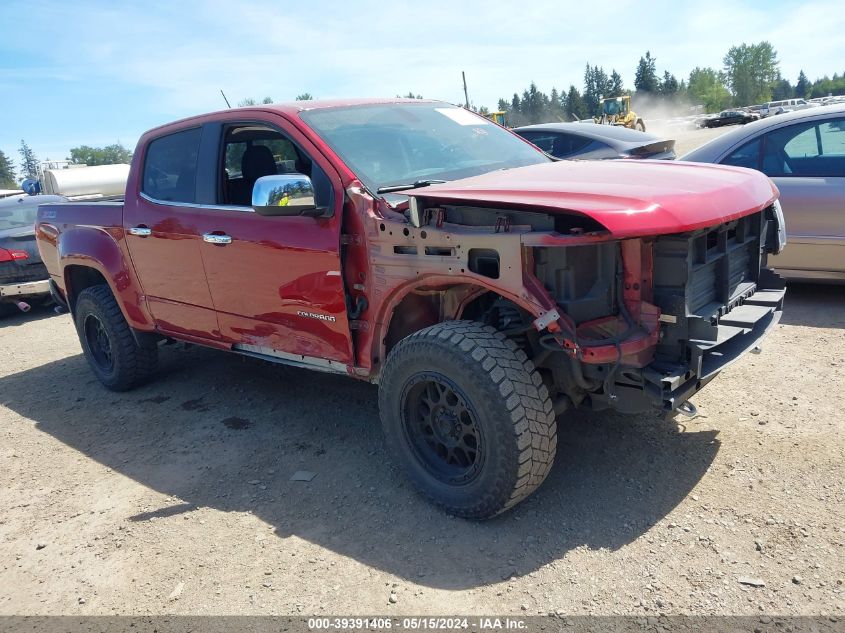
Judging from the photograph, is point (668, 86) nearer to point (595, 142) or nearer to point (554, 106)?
point (554, 106)

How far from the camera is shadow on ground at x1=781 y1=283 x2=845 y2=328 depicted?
5.39 meters

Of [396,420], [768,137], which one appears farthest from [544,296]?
[768,137]

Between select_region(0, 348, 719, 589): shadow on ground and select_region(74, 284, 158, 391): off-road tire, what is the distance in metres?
0.15

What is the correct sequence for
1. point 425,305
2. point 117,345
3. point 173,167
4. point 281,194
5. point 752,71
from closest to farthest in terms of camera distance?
1. point 281,194
2. point 425,305
3. point 173,167
4. point 117,345
5. point 752,71

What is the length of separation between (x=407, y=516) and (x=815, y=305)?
435cm

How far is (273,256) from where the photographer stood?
385 cm

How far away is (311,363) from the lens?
3.99m

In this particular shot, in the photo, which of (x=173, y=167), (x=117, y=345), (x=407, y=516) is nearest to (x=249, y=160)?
(x=173, y=167)

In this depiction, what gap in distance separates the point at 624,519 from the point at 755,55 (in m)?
133

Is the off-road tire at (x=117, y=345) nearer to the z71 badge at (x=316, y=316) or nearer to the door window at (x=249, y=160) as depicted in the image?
the door window at (x=249, y=160)

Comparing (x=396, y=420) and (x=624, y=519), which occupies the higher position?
(x=396, y=420)

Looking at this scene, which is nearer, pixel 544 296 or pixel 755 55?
pixel 544 296

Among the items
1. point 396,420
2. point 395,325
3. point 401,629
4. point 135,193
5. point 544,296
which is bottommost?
point 401,629

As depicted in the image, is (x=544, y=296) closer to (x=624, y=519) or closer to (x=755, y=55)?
(x=624, y=519)
